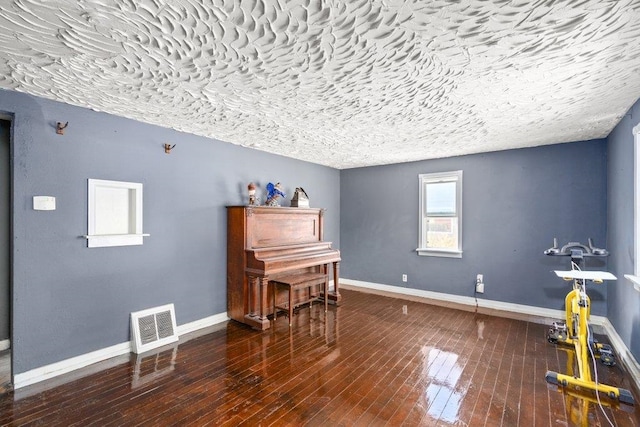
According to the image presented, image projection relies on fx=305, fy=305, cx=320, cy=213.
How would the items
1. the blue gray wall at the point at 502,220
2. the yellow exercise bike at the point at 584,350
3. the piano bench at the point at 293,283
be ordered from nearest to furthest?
the yellow exercise bike at the point at 584,350, the piano bench at the point at 293,283, the blue gray wall at the point at 502,220

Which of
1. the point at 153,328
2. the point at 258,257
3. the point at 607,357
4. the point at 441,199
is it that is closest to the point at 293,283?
the point at 258,257

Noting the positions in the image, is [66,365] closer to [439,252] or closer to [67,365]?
[67,365]

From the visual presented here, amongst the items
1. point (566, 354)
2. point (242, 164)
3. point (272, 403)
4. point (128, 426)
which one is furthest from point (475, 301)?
point (128, 426)

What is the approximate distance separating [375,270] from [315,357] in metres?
3.06

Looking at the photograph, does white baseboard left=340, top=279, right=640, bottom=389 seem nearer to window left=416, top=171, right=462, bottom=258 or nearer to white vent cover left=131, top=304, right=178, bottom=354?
window left=416, top=171, right=462, bottom=258

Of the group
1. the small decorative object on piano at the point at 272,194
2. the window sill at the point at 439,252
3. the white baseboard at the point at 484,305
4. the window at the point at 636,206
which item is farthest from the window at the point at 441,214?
the small decorative object on piano at the point at 272,194

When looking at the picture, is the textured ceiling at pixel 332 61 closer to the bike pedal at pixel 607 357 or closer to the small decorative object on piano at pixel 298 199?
the small decorative object on piano at pixel 298 199

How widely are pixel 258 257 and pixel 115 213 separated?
159cm

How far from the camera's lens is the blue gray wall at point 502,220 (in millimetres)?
4043

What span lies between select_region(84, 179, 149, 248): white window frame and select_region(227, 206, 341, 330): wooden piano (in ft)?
3.65

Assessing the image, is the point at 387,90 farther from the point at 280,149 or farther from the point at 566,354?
the point at 566,354

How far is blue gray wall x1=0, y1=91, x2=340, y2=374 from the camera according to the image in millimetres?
2533

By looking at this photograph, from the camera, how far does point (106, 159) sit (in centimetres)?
300

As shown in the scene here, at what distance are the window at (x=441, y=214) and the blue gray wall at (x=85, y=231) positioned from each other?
3.14 meters
